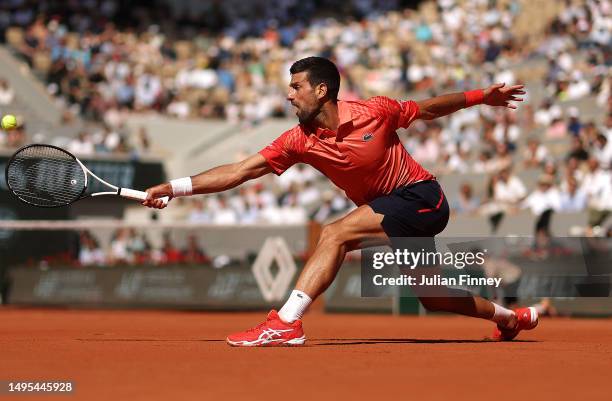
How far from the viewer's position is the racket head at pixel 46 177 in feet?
33.4

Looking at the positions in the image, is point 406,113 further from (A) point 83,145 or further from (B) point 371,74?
(B) point 371,74

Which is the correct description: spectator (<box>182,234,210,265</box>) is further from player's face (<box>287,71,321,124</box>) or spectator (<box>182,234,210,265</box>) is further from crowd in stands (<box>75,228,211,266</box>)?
player's face (<box>287,71,321,124</box>)

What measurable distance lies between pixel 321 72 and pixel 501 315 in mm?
2635

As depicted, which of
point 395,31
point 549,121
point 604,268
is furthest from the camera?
point 395,31

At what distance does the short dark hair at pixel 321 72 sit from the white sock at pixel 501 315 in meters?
2.31

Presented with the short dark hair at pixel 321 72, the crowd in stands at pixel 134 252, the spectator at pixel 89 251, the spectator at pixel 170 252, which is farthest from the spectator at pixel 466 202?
the short dark hair at pixel 321 72

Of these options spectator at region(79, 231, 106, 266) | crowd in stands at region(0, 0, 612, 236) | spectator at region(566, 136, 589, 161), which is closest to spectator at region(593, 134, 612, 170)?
crowd in stands at region(0, 0, 612, 236)

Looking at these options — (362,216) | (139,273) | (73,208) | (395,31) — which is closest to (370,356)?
(362,216)

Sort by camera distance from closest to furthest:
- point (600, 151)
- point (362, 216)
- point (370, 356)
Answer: point (370, 356), point (362, 216), point (600, 151)

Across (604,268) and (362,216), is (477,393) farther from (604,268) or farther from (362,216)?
(604,268)

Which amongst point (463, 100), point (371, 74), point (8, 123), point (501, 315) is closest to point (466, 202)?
point (371, 74)

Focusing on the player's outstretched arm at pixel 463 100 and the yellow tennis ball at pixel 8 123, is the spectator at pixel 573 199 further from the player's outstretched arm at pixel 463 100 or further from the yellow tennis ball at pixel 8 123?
the yellow tennis ball at pixel 8 123

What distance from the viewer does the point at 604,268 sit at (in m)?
17.3

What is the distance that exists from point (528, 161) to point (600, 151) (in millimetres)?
2567
